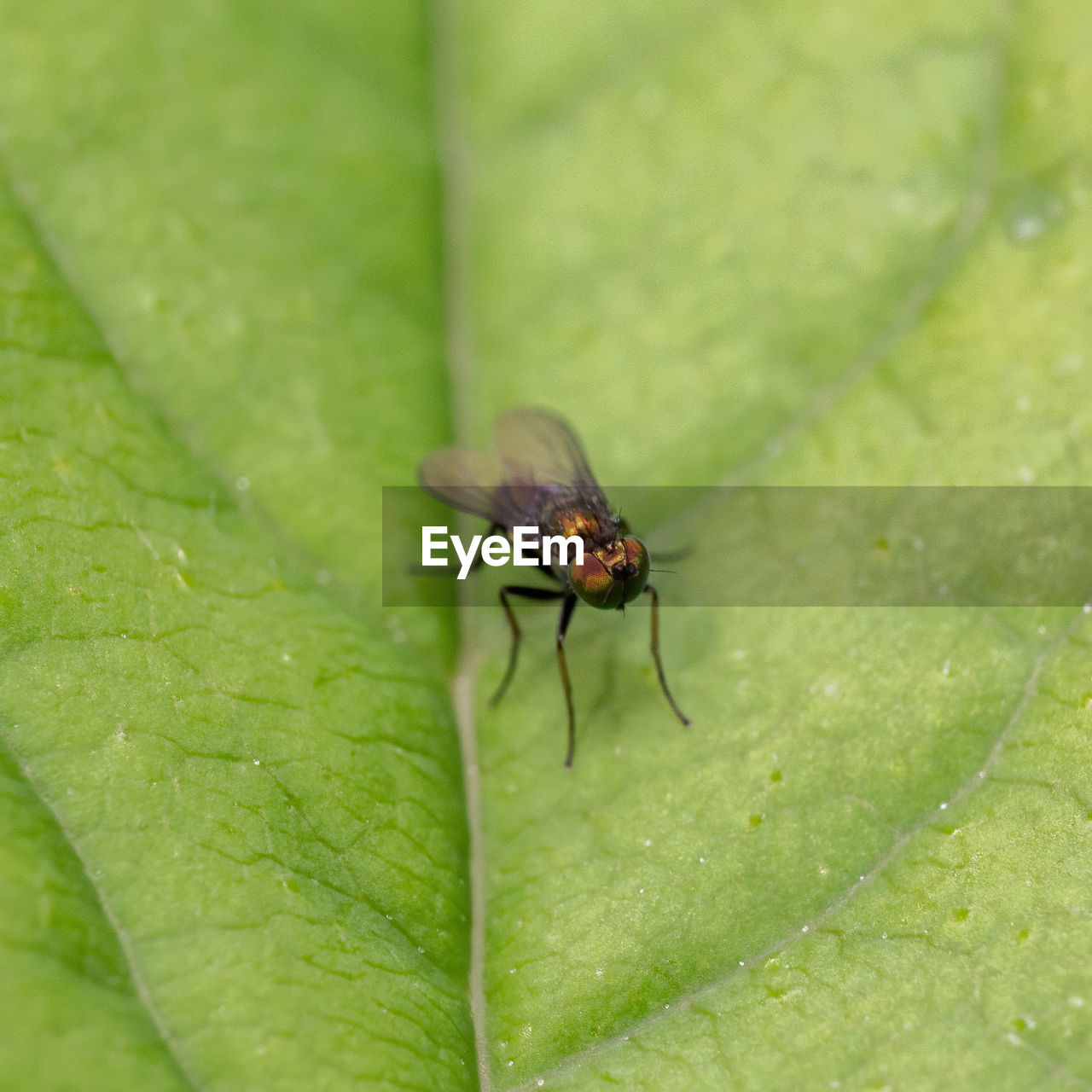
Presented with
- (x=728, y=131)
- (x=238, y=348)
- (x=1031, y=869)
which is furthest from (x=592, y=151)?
(x=1031, y=869)

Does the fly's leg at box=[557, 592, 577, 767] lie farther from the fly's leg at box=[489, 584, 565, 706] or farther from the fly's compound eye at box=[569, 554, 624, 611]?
the fly's compound eye at box=[569, 554, 624, 611]

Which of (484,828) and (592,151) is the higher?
(592,151)

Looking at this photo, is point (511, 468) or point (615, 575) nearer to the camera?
point (615, 575)

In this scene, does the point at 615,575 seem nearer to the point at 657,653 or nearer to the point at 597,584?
the point at 597,584

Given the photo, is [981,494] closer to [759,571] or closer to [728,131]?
[759,571]

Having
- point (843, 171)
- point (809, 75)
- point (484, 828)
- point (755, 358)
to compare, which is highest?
point (809, 75)
